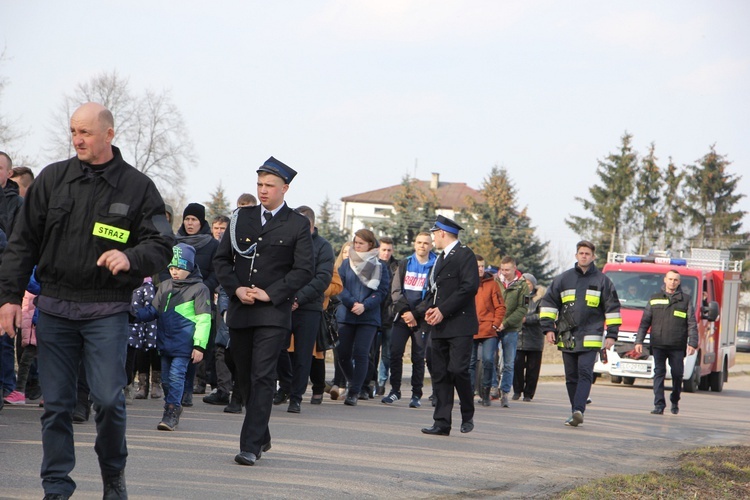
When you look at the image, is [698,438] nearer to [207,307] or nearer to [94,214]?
[207,307]

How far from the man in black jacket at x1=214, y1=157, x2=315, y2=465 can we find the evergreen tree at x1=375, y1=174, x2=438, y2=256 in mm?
38142

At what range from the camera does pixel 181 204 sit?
2653 inches

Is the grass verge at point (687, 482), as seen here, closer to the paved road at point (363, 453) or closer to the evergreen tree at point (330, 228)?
the paved road at point (363, 453)

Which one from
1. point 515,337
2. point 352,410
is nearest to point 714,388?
point 515,337

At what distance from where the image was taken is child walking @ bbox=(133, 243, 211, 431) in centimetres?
912

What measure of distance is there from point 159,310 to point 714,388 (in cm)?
1814

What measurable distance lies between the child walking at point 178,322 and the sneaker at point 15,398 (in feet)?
5.42

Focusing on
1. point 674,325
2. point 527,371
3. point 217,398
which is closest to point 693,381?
point 674,325

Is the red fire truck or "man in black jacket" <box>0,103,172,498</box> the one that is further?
the red fire truck

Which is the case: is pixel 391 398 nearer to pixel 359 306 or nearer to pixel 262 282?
pixel 359 306

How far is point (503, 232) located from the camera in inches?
2366

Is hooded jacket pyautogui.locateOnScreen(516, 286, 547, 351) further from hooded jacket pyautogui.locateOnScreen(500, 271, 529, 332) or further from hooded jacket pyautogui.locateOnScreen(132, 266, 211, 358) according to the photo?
hooded jacket pyautogui.locateOnScreen(132, 266, 211, 358)

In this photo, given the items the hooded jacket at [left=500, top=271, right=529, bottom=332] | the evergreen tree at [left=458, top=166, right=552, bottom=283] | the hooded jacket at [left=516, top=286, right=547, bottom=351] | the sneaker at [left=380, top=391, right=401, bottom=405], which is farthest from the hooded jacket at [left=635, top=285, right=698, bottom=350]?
the evergreen tree at [left=458, top=166, right=552, bottom=283]

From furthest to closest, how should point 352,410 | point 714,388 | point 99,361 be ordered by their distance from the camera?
point 714,388, point 352,410, point 99,361
